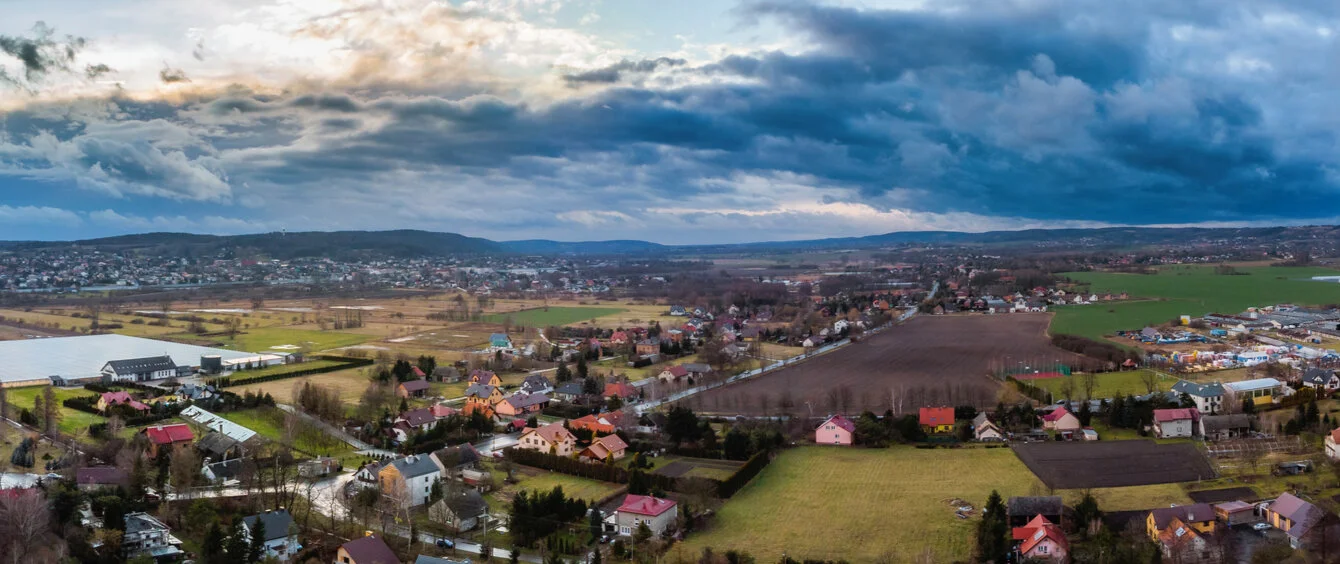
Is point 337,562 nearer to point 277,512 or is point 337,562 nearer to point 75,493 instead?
point 277,512

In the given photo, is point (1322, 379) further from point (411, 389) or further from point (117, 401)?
point (117, 401)

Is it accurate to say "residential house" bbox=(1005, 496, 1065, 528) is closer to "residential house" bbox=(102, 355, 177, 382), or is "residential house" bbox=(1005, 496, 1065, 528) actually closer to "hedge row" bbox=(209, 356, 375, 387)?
"hedge row" bbox=(209, 356, 375, 387)

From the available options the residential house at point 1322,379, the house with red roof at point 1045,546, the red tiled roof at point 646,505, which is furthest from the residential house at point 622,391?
the residential house at point 1322,379

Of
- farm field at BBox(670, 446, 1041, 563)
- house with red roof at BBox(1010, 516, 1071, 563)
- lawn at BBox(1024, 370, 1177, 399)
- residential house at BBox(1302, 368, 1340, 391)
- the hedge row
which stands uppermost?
residential house at BBox(1302, 368, 1340, 391)

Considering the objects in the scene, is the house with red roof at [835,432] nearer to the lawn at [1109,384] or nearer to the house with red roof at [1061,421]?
the house with red roof at [1061,421]

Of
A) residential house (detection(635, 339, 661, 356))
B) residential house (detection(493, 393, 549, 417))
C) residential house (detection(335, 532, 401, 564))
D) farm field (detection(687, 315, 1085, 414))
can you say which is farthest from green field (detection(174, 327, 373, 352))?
residential house (detection(335, 532, 401, 564))

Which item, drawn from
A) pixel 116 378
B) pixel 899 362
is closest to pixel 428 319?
pixel 116 378
